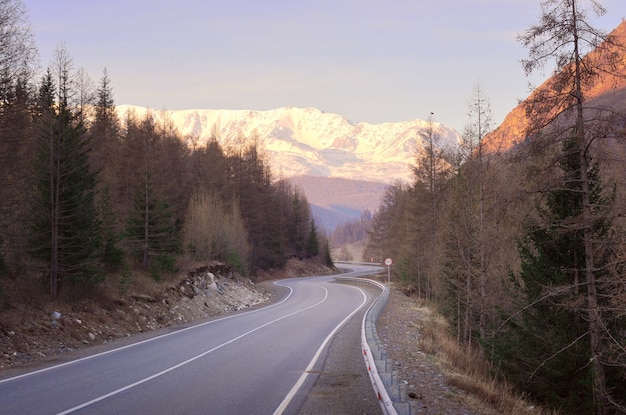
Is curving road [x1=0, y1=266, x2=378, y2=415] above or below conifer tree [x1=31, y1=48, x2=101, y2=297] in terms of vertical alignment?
below

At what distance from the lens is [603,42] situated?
11.3 metres

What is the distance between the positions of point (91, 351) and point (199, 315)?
1291 cm

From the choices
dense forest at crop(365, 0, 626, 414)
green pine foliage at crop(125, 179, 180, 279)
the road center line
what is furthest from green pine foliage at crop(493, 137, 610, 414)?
green pine foliage at crop(125, 179, 180, 279)

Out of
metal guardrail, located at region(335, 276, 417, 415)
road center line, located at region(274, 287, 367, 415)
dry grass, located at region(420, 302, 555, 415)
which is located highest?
metal guardrail, located at region(335, 276, 417, 415)

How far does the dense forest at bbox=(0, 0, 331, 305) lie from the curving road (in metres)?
5.04

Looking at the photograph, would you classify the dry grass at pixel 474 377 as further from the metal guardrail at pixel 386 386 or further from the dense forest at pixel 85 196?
the dense forest at pixel 85 196

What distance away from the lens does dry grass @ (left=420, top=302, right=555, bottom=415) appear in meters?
11.2

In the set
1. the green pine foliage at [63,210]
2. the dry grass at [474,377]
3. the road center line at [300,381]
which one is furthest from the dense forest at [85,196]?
the dry grass at [474,377]

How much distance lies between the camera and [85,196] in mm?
19234

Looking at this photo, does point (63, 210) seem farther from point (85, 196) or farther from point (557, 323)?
point (557, 323)

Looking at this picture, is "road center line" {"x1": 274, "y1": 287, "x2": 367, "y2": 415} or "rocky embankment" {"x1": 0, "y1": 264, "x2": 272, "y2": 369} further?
"rocky embankment" {"x1": 0, "y1": 264, "x2": 272, "y2": 369}

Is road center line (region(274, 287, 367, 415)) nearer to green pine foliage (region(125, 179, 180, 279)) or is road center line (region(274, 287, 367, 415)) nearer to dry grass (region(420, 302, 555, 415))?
dry grass (region(420, 302, 555, 415))

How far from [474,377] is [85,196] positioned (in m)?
14.7

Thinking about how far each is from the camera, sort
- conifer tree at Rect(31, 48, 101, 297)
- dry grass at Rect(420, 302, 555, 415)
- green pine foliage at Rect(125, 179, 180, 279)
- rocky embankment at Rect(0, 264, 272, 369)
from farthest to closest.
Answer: green pine foliage at Rect(125, 179, 180, 279) < conifer tree at Rect(31, 48, 101, 297) < rocky embankment at Rect(0, 264, 272, 369) < dry grass at Rect(420, 302, 555, 415)
